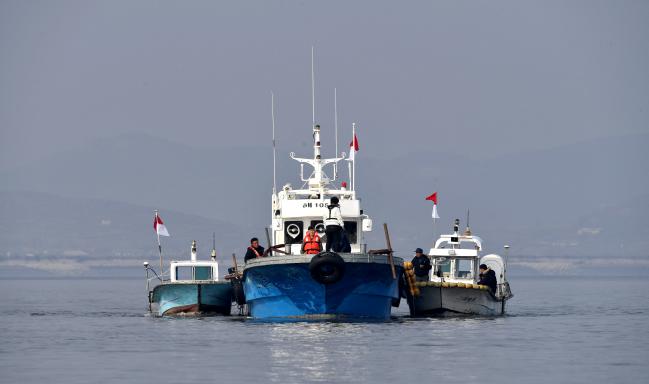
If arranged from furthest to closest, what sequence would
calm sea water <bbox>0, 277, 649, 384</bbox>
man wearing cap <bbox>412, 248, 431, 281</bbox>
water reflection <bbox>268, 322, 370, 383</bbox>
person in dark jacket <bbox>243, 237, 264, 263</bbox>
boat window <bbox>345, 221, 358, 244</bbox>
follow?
man wearing cap <bbox>412, 248, 431, 281</bbox>
boat window <bbox>345, 221, 358, 244</bbox>
person in dark jacket <bbox>243, 237, 264, 263</bbox>
calm sea water <bbox>0, 277, 649, 384</bbox>
water reflection <bbox>268, 322, 370, 383</bbox>

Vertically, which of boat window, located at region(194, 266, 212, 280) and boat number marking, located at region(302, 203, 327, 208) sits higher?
boat number marking, located at region(302, 203, 327, 208)

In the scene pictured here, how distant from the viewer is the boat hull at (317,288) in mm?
59875

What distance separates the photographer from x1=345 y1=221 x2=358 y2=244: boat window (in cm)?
6644

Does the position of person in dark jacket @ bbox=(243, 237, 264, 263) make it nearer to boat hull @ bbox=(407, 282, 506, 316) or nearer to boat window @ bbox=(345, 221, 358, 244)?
boat window @ bbox=(345, 221, 358, 244)

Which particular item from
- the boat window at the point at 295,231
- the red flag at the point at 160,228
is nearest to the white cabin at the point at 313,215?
the boat window at the point at 295,231

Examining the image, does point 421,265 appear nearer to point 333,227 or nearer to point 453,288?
point 453,288

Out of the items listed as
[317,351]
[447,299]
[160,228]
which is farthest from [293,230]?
[317,351]

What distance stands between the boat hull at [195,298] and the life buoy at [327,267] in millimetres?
11310

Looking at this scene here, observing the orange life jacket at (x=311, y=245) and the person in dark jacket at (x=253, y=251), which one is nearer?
the orange life jacket at (x=311, y=245)

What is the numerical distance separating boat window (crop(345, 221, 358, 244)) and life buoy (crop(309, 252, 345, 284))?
6928 millimetres

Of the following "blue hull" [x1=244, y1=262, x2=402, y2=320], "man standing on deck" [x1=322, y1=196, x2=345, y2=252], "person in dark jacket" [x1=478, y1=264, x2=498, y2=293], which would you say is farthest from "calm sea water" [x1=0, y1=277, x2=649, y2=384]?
"man standing on deck" [x1=322, y1=196, x2=345, y2=252]

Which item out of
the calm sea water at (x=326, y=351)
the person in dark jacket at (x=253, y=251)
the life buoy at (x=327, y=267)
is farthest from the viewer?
the person in dark jacket at (x=253, y=251)

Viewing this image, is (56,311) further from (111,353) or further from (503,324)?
(111,353)

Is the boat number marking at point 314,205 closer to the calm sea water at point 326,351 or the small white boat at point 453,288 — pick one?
the small white boat at point 453,288
